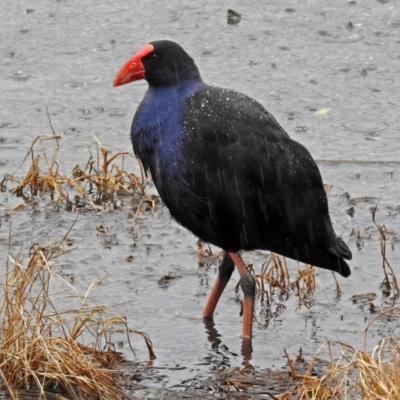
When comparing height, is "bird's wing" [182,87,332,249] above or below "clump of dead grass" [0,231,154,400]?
above

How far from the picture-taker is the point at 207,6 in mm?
11375

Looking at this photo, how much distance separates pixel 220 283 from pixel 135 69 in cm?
125

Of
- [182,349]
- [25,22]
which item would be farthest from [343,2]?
[182,349]

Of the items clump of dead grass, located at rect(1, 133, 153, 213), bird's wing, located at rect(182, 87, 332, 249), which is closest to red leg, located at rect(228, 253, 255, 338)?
bird's wing, located at rect(182, 87, 332, 249)

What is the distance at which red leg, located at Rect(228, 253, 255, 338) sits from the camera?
22.2 ft

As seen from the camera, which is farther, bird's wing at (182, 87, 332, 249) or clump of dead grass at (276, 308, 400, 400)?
bird's wing at (182, 87, 332, 249)

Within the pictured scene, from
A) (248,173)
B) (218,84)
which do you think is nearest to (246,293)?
(248,173)

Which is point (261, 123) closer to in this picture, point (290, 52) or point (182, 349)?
point (182, 349)

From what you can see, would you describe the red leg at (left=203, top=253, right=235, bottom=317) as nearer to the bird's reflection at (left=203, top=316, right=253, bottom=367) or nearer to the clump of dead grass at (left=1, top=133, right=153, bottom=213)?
the bird's reflection at (left=203, top=316, right=253, bottom=367)

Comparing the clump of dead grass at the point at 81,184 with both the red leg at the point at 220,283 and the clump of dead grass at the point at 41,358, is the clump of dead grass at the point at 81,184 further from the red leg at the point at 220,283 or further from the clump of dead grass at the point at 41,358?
the clump of dead grass at the point at 41,358

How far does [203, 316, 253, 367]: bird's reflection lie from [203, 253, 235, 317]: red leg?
0.17ft

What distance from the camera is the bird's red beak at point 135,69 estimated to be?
7215mm

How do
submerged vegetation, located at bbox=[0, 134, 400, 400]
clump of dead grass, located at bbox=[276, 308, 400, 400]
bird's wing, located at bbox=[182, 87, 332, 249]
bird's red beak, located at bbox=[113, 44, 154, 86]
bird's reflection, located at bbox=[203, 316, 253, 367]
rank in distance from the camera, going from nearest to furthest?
clump of dead grass, located at bbox=[276, 308, 400, 400] → submerged vegetation, located at bbox=[0, 134, 400, 400] → bird's reflection, located at bbox=[203, 316, 253, 367] → bird's wing, located at bbox=[182, 87, 332, 249] → bird's red beak, located at bbox=[113, 44, 154, 86]

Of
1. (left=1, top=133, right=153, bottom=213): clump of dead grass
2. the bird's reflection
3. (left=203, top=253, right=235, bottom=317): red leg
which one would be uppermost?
(left=1, top=133, right=153, bottom=213): clump of dead grass
